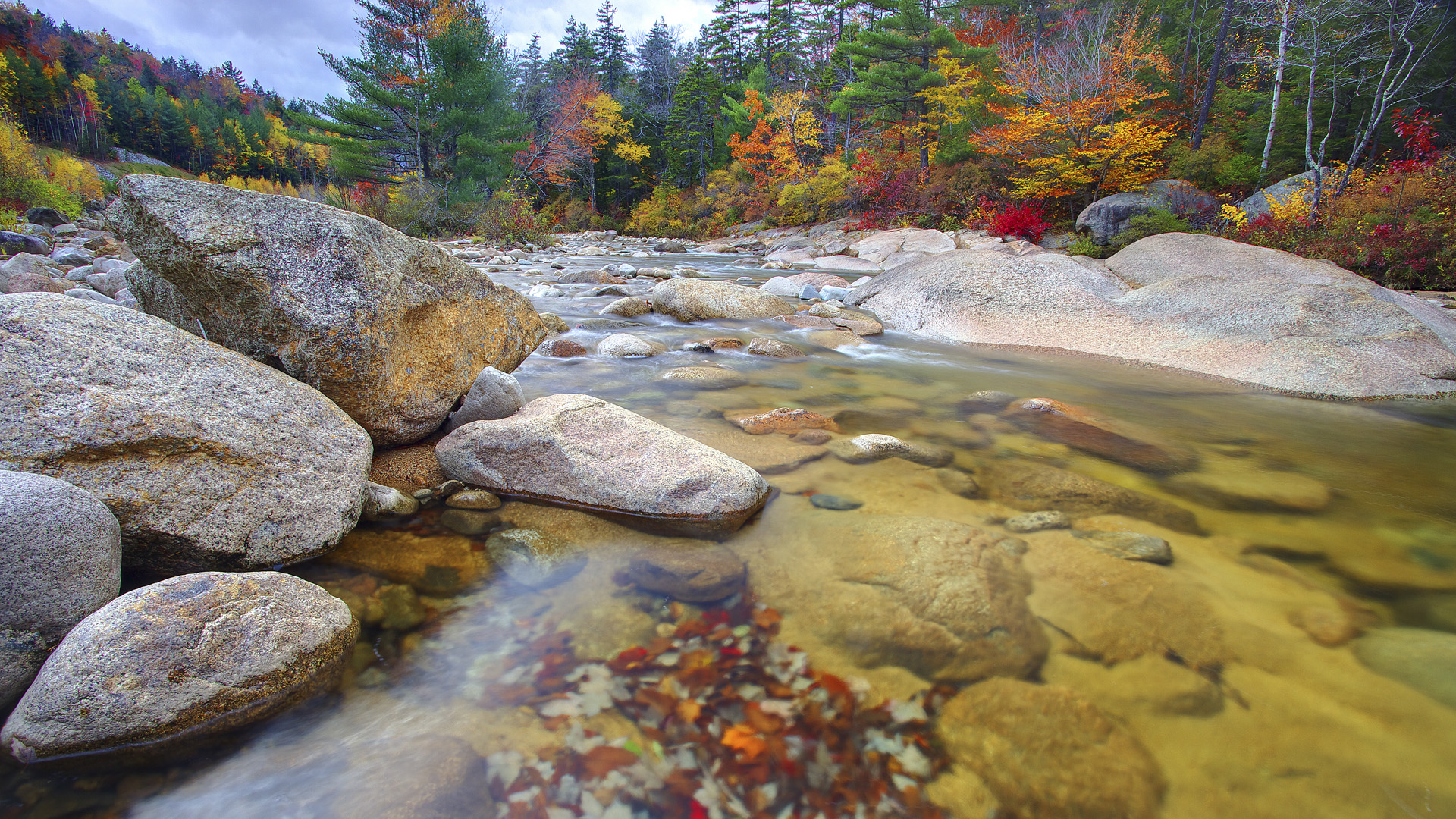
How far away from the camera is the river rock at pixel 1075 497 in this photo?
3154 millimetres

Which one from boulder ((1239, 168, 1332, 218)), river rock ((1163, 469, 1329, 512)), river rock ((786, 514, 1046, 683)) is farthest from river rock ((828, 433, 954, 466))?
boulder ((1239, 168, 1332, 218))

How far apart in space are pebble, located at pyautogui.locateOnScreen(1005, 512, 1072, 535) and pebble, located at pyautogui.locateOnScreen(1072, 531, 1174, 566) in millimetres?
100

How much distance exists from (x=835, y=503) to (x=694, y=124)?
41.1 metres

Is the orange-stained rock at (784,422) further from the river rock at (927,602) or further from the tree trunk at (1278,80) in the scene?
the tree trunk at (1278,80)

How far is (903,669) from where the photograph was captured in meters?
2.06

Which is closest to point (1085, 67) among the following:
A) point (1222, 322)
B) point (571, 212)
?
point (1222, 322)

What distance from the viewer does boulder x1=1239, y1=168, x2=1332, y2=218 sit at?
13.2m

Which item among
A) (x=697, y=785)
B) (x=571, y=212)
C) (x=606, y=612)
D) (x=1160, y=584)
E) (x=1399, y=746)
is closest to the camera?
(x=697, y=785)

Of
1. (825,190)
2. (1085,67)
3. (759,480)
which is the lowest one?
(759,480)

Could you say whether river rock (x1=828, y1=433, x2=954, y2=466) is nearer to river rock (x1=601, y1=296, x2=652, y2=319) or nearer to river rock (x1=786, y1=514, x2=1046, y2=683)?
river rock (x1=786, y1=514, x2=1046, y2=683)

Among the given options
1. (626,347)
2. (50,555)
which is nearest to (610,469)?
(50,555)

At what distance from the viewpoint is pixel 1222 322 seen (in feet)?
21.2

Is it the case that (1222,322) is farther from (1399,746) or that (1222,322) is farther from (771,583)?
(771,583)

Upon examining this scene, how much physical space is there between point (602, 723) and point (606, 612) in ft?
1.81
